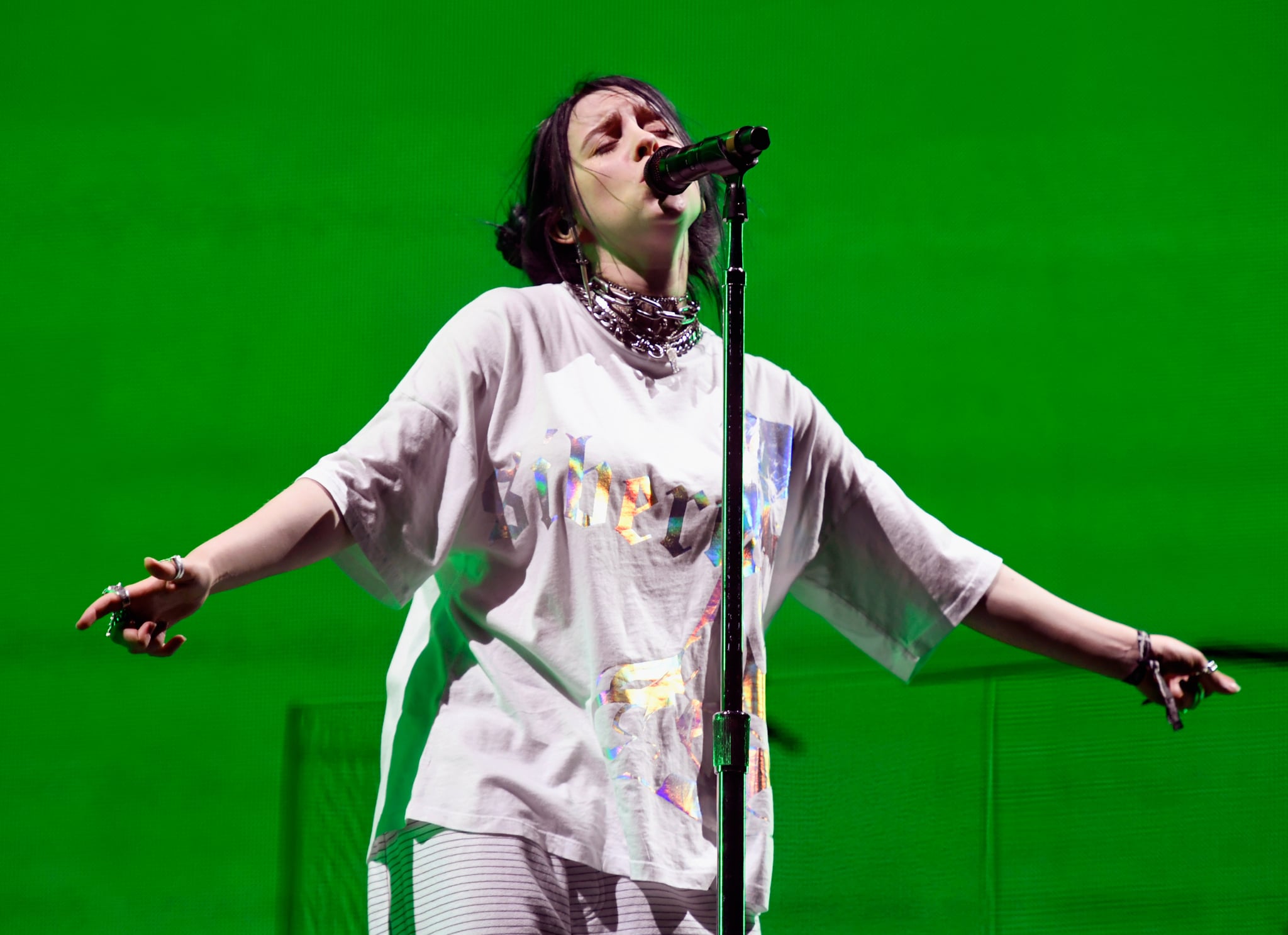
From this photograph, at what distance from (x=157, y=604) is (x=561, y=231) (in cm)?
72

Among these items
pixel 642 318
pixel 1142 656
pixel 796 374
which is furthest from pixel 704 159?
pixel 796 374

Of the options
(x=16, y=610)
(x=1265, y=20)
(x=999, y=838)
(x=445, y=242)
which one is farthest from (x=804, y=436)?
(x=1265, y=20)

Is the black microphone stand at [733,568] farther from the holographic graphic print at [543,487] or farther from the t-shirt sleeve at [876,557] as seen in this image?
the t-shirt sleeve at [876,557]

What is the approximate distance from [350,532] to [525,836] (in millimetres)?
328

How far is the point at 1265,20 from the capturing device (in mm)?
2506

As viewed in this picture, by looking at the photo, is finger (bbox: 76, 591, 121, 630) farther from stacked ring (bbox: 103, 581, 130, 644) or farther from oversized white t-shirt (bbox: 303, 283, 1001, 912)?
oversized white t-shirt (bbox: 303, 283, 1001, 912)

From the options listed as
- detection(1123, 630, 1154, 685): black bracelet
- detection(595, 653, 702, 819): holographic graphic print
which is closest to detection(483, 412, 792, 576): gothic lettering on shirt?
detection(595, 653, 702, 819): holographic graphic print

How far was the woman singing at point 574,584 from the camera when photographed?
1278 millimetres

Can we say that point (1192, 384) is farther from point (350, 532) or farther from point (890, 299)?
point (350, 532)

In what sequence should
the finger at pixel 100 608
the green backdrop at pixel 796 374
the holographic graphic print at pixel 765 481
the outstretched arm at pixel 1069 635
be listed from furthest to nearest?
the green backdrop at pixel 796 374 → the outstretched arm at pixel 1069 635 → the holographic graphic print at pixel 765 481 → the finger at pixel 100 608

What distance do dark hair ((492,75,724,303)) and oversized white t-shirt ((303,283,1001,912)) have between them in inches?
6.5

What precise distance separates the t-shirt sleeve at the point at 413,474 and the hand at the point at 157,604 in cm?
18

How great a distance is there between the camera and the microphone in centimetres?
128

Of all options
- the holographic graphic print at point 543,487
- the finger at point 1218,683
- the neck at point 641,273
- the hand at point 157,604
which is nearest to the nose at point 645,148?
the neck at point 641,273
